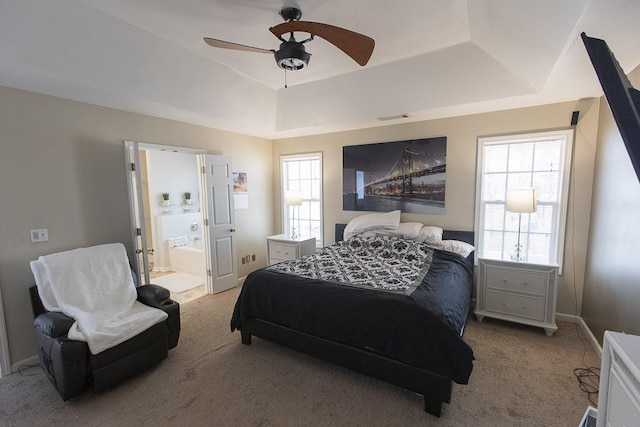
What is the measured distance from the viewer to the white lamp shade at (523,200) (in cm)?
285

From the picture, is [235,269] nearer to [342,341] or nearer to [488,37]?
[342,341]

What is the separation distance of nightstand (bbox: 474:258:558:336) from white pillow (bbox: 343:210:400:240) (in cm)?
113

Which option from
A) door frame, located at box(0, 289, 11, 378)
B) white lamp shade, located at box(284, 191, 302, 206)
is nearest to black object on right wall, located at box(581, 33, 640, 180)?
white lamp shade, located at box(284, 191, 302, 206)

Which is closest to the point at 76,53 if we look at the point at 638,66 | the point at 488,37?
the point at 488,37

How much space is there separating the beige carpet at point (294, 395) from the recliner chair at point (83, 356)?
12 centimetres

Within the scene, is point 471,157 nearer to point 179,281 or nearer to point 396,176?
point 396,176

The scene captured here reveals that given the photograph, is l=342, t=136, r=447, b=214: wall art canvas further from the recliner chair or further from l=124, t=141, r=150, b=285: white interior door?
the recliner chair

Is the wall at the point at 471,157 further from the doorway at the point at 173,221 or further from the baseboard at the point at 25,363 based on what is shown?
the baseboard at the point at 25,363

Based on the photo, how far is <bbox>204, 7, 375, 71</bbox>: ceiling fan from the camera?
1.72 meters

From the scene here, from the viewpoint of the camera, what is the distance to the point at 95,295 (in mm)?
2424

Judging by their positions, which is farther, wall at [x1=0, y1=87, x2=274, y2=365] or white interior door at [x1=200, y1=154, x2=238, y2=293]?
white interior door at [x1=200, y1=154, x2=238, y2=293]

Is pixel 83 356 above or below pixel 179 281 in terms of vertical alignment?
above

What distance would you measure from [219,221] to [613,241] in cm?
430

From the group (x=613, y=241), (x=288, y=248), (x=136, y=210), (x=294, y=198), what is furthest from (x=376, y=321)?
(x=136, y=210)
